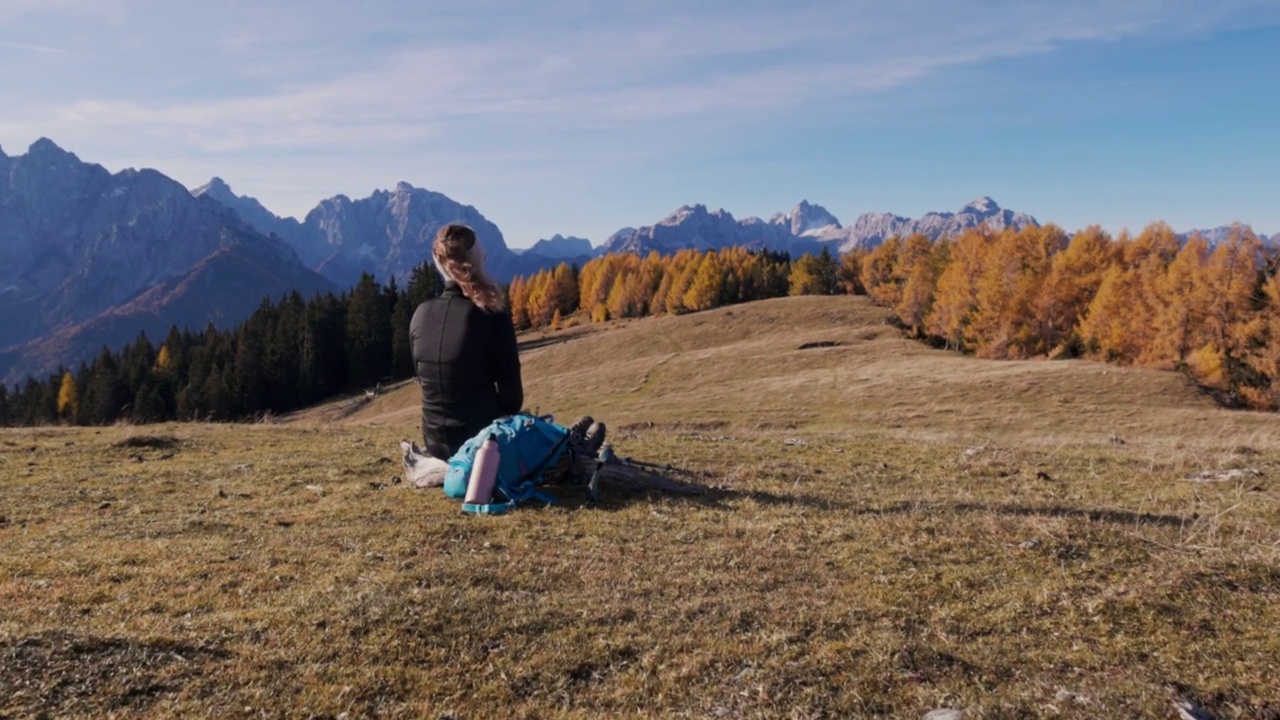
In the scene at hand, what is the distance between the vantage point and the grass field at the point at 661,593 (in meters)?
4.61

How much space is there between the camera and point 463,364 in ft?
32.0

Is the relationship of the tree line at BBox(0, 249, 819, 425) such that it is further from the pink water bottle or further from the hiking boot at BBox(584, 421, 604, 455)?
the pink water bottle

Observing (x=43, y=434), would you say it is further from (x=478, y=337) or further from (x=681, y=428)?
(x=681, y=428)

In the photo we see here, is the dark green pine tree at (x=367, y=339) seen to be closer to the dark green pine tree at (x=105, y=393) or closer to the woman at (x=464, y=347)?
the dark green pine tree at (x=105, y=393)

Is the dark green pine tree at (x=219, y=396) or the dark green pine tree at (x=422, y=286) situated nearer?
the dark green pine tree at (x=219, y=396)

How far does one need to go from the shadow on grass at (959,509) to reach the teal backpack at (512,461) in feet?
7.78

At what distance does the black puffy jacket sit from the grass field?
4.19 feet

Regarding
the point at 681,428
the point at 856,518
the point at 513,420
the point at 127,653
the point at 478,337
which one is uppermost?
the point at 478,337

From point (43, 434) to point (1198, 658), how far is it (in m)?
27.7

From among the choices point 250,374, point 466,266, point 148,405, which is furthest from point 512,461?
point 148,405

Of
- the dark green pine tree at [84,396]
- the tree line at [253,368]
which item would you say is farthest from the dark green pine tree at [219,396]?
the dark green pine tree at [84,396]

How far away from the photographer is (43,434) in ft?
70.2

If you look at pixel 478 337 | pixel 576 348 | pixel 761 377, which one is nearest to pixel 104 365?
pixel 576 348

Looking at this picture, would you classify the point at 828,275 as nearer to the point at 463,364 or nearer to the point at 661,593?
the point at 463,364
